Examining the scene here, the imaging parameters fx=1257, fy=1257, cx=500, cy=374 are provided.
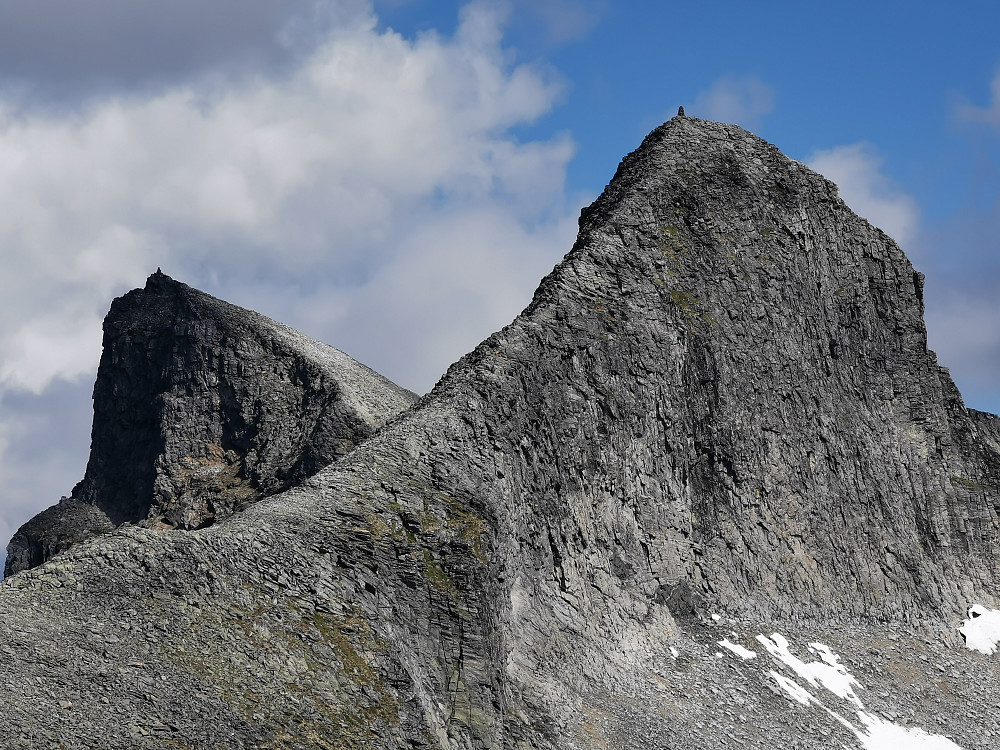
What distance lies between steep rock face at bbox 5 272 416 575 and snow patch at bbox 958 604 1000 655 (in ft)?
106

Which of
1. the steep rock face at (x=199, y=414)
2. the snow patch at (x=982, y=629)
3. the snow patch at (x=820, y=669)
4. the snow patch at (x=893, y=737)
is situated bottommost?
the snow patch at (x=893, y=737)

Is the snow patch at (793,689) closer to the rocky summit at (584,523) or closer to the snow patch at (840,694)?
the snow patch at (840,694)

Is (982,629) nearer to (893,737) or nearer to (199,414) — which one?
(893,737)

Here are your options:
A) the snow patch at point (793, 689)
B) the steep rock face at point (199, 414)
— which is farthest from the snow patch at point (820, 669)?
the steep rock face at point (199, 414)

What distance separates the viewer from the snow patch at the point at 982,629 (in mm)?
60375

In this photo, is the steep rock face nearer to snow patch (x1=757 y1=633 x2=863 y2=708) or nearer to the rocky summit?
the rocky summit

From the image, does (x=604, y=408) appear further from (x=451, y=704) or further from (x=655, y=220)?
(x=451, y=704)

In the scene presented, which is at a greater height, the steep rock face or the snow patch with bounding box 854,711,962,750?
the steep rock face

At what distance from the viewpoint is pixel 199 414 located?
77500 millimetres

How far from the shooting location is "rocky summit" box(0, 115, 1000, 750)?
36.0m

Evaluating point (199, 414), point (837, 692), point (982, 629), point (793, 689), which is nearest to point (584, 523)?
point (793, 689)

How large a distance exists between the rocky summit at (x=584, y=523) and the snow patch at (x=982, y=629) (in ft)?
0.84

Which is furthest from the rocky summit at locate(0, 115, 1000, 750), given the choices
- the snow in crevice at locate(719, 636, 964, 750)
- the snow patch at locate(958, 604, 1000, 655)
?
the snow patch at locate(958, 604, 1000, 655)

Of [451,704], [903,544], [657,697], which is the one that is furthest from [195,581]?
[903,544]
